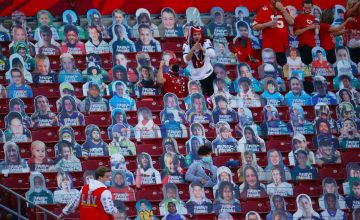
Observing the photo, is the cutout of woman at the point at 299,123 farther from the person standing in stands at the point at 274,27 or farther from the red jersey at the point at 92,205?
the red jersey at the point at 92,205

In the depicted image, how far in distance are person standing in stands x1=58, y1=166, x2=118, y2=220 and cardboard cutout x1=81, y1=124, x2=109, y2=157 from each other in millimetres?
2671

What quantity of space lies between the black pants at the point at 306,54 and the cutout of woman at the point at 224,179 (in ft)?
11.0

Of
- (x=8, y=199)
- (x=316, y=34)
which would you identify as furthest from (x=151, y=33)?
(x=8, y=199)

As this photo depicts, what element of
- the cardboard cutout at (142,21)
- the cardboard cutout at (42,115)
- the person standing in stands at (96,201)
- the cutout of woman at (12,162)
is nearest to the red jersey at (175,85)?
the cardboard cutout at (142,21)

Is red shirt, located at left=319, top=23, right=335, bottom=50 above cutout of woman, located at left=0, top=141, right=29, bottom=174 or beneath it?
above

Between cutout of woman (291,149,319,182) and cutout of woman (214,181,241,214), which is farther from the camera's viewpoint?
cutout of woman (291,149,319,182)

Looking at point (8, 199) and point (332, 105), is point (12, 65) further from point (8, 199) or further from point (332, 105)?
point (332, 105)

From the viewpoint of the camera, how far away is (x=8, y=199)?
20.4 m

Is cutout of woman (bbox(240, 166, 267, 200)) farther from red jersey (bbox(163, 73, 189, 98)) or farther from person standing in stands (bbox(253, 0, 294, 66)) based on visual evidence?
person standing in stands (bbox(253, 0, 294, 66))

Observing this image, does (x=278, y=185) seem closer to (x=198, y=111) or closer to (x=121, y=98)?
(x=198, y=111)

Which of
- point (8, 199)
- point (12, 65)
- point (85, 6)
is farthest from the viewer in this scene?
point (85, 6)

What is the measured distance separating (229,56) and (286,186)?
2885mm

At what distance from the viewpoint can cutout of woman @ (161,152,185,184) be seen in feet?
69.2

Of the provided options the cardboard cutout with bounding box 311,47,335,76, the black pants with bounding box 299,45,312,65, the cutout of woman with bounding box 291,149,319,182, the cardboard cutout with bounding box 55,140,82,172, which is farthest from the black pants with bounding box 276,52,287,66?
the cardboard cutout with bounding box 55,140,82,172
